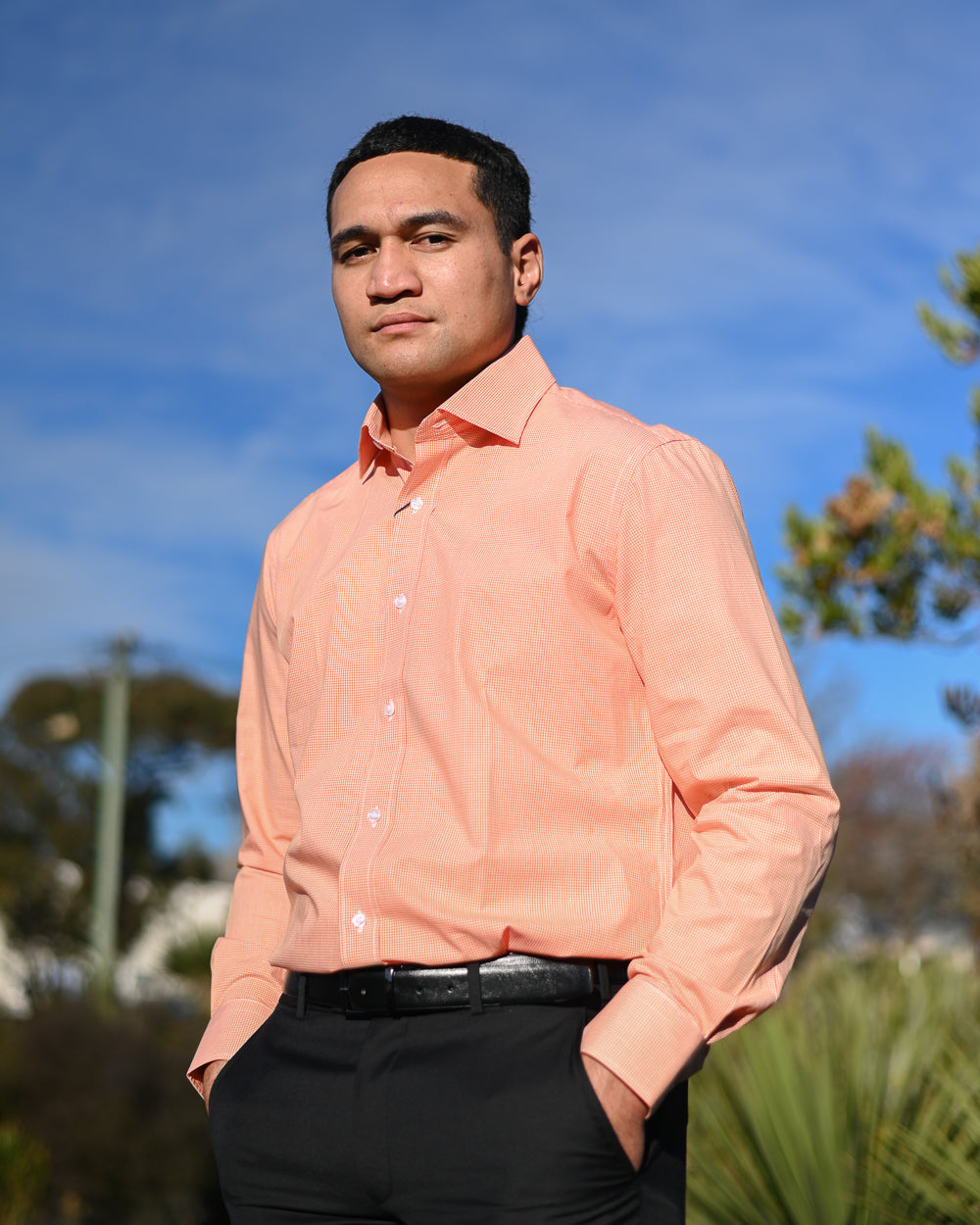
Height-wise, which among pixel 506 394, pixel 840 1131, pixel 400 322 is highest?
pixel 400 322

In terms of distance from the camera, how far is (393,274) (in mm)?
2154

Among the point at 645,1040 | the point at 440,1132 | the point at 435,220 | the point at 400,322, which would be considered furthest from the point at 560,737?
the point at 435,220

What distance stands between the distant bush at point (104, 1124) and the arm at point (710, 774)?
31.9 ft

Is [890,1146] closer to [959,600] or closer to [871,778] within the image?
[959,600]

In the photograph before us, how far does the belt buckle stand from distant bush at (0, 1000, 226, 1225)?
944cm

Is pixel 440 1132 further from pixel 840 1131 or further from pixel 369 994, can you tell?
pixel 840 1131

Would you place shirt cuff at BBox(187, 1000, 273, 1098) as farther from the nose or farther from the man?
the nose

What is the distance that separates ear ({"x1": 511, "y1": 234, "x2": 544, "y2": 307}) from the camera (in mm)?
2320

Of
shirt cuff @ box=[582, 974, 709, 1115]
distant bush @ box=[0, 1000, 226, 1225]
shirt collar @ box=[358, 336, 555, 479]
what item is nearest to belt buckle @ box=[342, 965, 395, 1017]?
shirt cuff @ box=[582, 974, 709, 1115]

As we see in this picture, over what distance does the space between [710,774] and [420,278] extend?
90 centimetres

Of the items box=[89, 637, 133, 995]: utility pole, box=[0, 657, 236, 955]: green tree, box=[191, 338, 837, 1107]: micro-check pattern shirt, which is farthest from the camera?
box=[0, 657, 236, 955]: green tree

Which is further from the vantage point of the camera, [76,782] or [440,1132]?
[76,782]

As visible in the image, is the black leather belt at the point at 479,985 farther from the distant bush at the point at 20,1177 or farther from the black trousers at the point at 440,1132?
the distant bush at the point at 20,1177

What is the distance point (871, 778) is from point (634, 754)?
4108 centimetres
